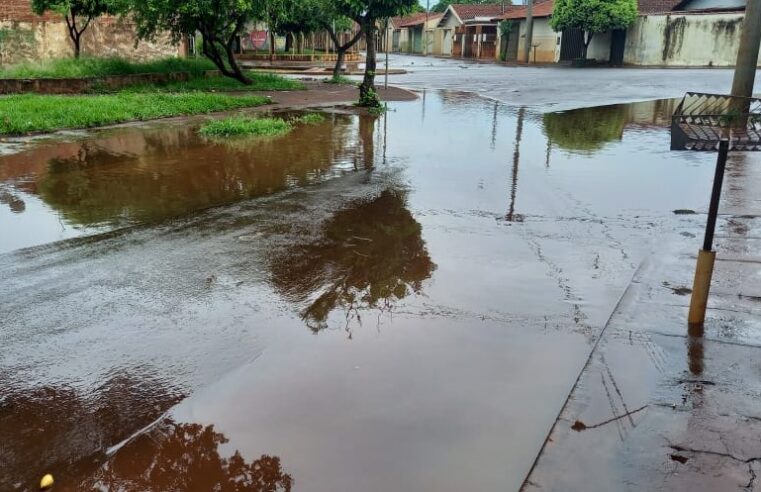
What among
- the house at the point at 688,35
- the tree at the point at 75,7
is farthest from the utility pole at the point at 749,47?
the house at the point at 688,35

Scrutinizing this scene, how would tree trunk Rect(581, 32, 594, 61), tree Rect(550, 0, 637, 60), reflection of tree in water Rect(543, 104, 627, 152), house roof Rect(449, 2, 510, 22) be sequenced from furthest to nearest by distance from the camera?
house roof Rect(449, 2, 510, 22), tree trunk Rect(581, 32, 594, 61), tree Rect(550, 0, 637, 60), reflection of tree in water Rect(543, 104, 627, 152)

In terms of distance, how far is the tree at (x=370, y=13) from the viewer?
1612cm

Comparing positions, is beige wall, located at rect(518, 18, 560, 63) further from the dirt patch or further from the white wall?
the dirt patch

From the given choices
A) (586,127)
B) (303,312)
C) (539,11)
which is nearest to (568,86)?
(586,127)

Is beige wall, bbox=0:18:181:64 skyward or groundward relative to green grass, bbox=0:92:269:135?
skyward

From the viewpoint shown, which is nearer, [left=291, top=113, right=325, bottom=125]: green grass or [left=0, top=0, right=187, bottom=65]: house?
[left=291, top=113, right=325, bottom=125]: green grass

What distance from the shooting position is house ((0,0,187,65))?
22531 millimetres

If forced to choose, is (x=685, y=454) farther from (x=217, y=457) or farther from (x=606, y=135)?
(x=606, y=135)

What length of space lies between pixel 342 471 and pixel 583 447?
1232 mm

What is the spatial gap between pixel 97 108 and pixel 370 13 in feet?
23.3

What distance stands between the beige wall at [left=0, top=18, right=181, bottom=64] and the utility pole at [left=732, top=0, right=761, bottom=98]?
1810 cm

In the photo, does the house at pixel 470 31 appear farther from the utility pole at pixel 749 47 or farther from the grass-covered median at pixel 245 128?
the utility pole at pixel 749 47

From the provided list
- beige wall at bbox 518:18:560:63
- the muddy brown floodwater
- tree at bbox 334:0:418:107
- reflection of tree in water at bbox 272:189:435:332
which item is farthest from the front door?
reflection of tree in water at bbox 272:189:435:332

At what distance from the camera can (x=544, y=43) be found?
152 feet
